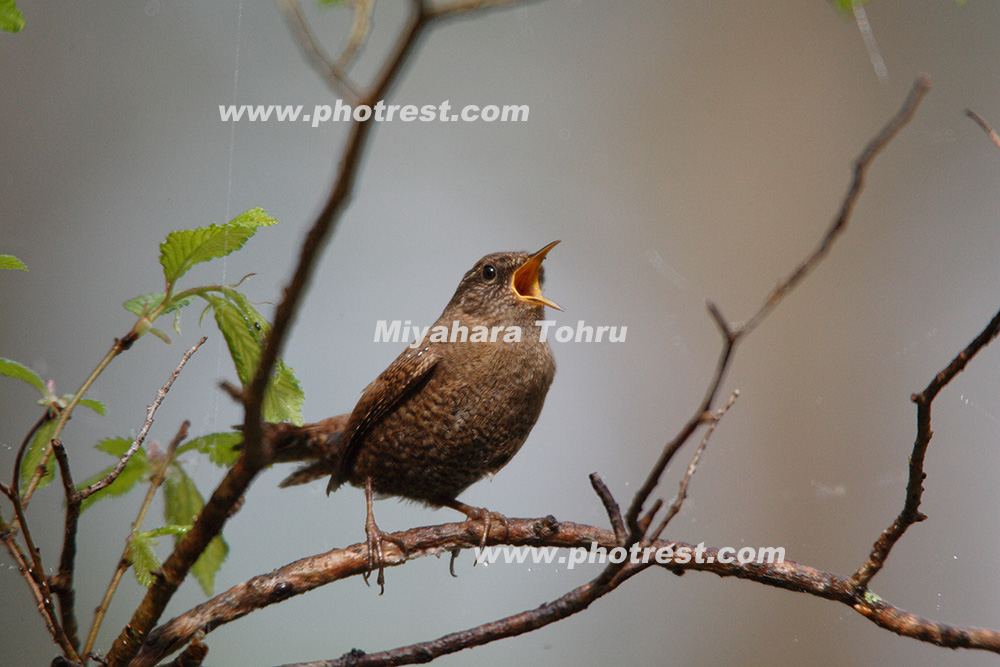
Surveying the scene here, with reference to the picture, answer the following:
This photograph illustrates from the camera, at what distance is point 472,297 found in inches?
85.7

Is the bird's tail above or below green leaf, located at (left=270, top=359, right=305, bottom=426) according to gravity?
above

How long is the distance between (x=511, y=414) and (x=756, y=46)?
5.79 ft

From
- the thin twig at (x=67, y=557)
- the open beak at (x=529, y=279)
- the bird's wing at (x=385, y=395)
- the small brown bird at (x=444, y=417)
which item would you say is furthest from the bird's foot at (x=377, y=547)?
the open beak at (x=529, y=279)

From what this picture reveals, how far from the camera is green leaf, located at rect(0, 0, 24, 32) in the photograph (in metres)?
1.25

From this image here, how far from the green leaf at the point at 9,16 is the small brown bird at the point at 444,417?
37.5 inches

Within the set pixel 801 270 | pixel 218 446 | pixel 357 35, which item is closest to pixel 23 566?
pixel 218 446

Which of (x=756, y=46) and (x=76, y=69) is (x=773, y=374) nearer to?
(x=756, y=46)

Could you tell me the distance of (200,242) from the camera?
1257mm

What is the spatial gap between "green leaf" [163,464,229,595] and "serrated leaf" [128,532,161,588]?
0.24m

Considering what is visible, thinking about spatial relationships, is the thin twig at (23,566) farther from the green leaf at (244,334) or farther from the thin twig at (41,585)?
the green leaf at (244,334)

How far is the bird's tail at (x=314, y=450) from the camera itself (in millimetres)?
1976

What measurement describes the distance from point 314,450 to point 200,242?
0.91 meters

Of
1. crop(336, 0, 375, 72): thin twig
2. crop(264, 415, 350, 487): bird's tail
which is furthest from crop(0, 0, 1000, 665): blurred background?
crop(336, 0, 375, 72): thin twig

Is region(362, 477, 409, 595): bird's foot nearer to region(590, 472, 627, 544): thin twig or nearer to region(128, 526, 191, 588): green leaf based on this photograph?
region(128, 526, 191, 588): green leaf
